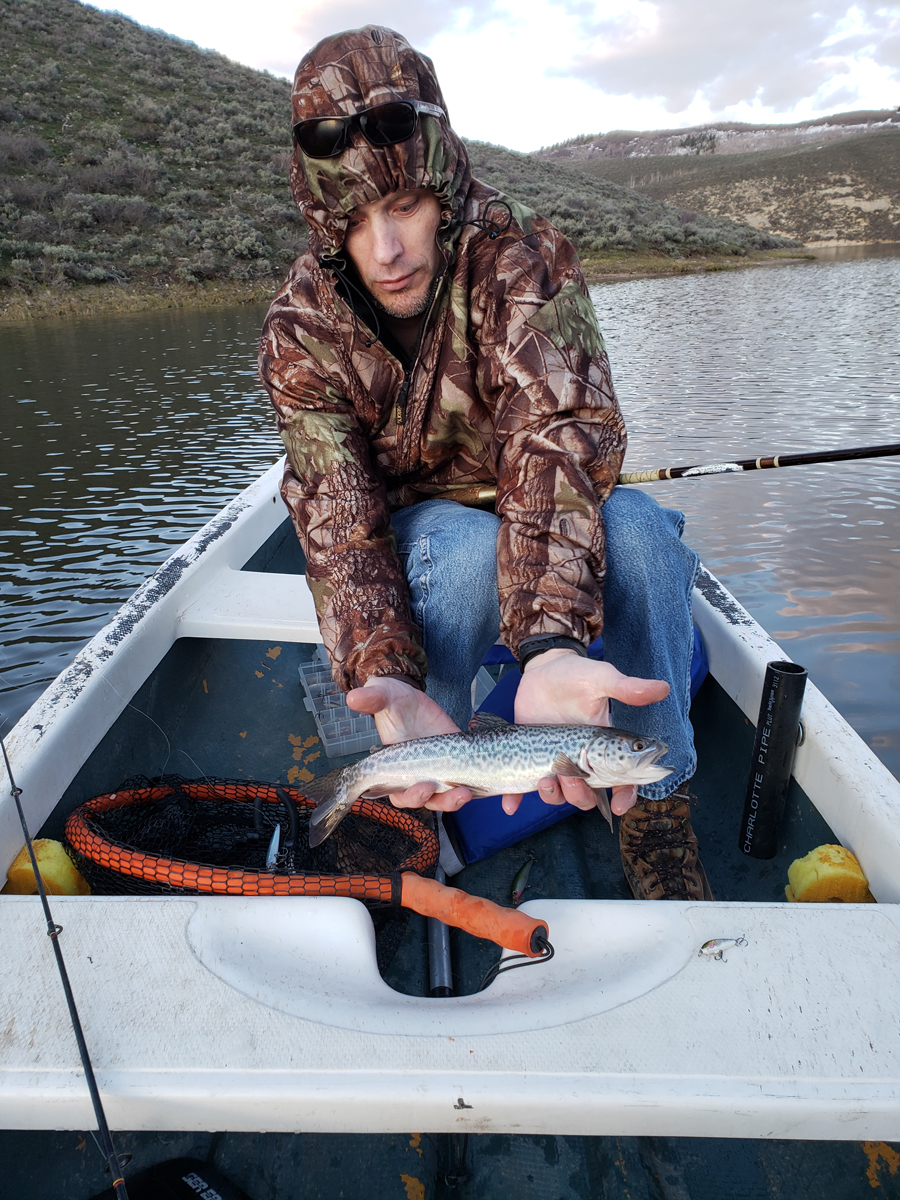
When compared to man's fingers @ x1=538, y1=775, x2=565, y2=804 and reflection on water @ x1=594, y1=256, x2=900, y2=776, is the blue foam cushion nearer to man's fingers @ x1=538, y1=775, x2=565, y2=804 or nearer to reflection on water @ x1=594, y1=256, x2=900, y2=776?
man's fingers @ x1=538, y1=775, x2=565, y2=804

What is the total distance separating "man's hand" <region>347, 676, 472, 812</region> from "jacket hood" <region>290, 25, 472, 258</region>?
1.70 meters

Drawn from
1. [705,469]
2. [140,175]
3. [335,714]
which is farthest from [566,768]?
[140,175]

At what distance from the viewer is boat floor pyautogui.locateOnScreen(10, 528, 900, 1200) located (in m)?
2.06

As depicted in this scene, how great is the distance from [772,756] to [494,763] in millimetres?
1191

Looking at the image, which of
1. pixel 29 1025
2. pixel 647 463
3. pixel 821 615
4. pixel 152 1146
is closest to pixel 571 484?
pixel 29 1025

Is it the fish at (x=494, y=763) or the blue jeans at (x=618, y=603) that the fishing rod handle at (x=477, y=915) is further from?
the blue jeans at (x=618, y=603)

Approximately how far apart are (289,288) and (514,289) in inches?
38.0

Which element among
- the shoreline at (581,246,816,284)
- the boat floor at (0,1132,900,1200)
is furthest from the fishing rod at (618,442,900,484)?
the shoreline at (581,246,816,284)

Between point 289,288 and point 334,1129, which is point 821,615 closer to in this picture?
point 289,288

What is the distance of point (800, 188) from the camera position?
108 m

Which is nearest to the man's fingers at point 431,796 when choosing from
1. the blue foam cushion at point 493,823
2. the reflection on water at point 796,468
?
the blue foam cushion at point 493,823

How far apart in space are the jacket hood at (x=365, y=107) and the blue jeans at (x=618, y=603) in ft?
3.84

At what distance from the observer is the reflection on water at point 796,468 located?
656 cm

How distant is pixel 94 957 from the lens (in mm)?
1859
